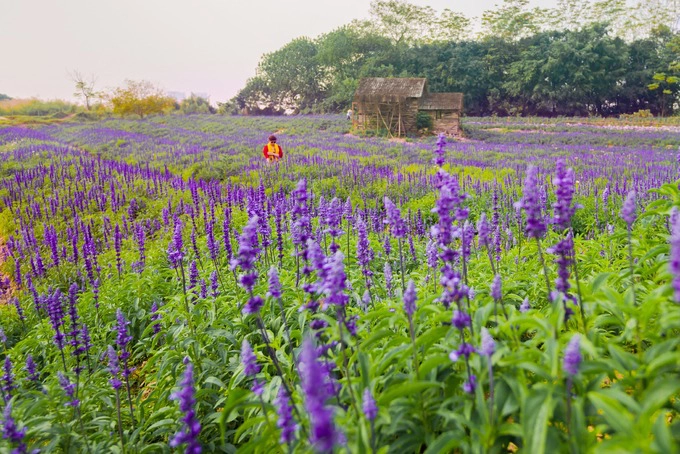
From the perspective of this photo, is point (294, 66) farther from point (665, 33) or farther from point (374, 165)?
point (374, 165)

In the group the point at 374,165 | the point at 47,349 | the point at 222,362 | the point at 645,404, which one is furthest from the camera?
the point at 374,165

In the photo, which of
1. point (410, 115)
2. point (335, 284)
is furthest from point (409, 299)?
point (410, 115)

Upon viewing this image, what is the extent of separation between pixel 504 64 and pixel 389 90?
3119cm

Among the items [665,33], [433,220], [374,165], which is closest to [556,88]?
[665,33]

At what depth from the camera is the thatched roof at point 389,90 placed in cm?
3597

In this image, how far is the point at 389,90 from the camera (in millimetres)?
37094

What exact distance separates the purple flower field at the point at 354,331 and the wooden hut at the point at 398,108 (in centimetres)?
2702

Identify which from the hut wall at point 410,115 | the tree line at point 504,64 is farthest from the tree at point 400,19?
the hut wall at point 410,115

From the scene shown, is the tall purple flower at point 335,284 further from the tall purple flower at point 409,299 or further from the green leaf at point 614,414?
the green leaf at point 614,414

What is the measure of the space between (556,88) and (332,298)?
61.6m

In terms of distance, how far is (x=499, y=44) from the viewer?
61.2m

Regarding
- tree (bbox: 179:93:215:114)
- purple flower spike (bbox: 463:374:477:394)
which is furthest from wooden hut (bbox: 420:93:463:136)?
tree (bbox: 179:93:215:114)

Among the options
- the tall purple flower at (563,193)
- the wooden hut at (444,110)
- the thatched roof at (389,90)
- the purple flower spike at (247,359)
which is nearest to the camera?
the purple flower spike at (247,359)

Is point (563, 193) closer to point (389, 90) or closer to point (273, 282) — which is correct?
point (273, 282)
